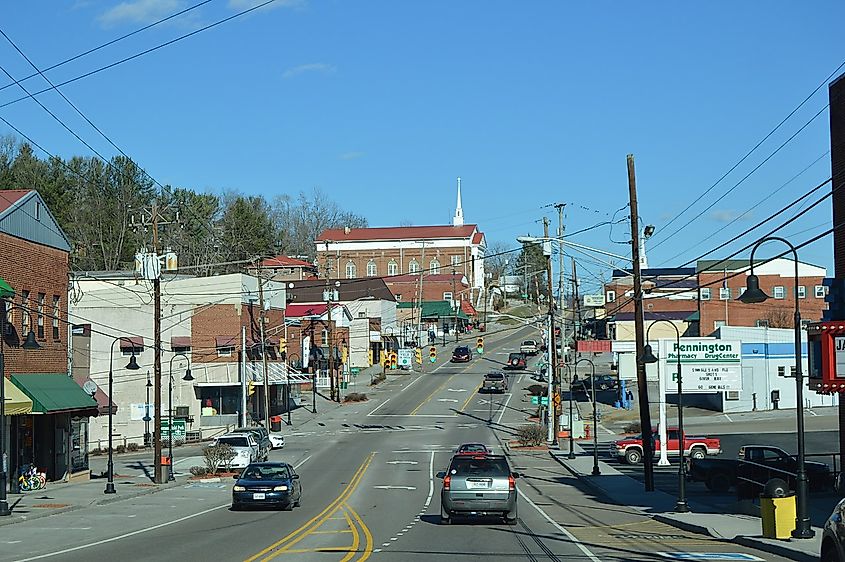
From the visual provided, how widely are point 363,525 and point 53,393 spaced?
18.2 m

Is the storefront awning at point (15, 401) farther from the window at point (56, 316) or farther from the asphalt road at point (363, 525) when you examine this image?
the window at point (56, 316)

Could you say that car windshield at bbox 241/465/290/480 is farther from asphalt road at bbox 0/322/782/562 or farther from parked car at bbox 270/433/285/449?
parked car at bbox 270/433/285/449

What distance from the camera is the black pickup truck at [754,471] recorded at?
3322 cm

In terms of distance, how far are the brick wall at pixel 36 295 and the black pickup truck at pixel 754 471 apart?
25.9m

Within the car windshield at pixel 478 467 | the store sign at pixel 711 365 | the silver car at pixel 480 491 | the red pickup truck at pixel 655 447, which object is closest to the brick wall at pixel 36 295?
the car windshield at pixel 478 467

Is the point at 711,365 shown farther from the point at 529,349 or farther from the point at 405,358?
the point at 529,349

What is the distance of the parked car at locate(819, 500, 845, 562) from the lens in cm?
1142

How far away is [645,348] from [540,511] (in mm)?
7783

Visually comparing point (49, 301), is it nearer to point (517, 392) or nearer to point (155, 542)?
point (155, 542)

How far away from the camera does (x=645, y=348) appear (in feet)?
119

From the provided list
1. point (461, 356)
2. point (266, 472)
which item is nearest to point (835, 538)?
point (266, 472)

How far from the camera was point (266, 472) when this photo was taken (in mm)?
33188

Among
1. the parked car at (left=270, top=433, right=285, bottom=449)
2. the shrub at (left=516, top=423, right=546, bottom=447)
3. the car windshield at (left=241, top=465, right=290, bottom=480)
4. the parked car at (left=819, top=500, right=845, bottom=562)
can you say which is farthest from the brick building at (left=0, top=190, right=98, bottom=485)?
the parked car at (left=819, top=500, right=845, bottom=562)

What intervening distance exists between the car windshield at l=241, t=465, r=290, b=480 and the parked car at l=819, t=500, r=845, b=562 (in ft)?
74.5
